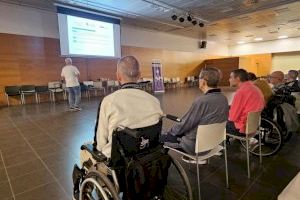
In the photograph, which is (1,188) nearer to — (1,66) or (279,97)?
(279,97)

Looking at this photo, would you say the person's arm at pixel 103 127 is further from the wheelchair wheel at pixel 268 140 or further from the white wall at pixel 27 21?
the white wall at pixel 27 21

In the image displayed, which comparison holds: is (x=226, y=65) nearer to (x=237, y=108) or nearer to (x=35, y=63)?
(x=35, y=63)

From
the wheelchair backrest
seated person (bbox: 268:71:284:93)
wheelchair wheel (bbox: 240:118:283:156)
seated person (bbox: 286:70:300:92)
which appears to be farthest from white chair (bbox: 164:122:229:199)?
seated person (bbox: 286:70:300:92)

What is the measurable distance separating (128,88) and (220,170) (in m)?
1.61

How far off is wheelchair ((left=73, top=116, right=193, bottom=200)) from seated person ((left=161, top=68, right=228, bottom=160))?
1.69 feet

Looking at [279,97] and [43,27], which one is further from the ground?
[43,27]

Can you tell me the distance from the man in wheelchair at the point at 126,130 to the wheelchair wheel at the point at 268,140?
190 centimetres

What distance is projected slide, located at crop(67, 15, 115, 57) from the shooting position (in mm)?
7262

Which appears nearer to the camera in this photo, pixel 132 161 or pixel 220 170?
pixel 132 161

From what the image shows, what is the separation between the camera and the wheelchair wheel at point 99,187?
3.89ft

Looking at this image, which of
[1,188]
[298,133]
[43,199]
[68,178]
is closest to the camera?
[43,199]

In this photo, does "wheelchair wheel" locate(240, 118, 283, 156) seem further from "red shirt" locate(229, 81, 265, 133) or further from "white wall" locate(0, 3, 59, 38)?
"white wall" locate(0, 3, 59, 38)

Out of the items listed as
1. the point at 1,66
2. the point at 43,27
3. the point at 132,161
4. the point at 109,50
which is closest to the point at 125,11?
the point at 109,50

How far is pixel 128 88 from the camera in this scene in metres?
1.33
